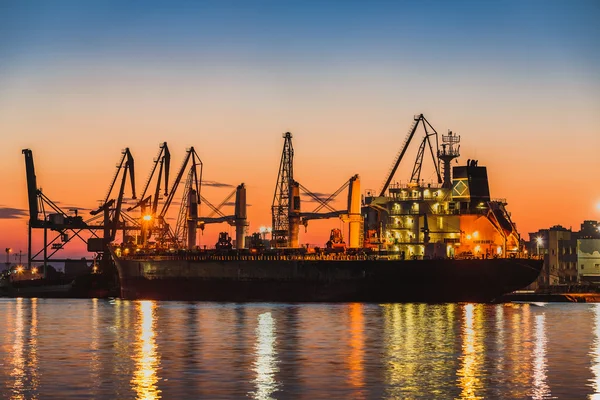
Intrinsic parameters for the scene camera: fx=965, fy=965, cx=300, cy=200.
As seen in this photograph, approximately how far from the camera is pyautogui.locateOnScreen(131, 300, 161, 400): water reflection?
3906cm

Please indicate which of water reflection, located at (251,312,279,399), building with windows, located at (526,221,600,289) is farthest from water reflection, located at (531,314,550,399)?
building with windows, located at (526,221,600,289)

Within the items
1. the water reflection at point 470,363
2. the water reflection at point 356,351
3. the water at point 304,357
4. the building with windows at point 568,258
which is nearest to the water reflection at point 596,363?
the water at point 304,357

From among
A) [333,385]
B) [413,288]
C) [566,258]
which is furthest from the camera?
[566,258]

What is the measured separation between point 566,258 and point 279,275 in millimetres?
88310

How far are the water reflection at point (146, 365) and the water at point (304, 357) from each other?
79 mm

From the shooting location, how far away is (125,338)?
65062 mm

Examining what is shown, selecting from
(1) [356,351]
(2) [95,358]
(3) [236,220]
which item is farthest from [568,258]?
(2) [95,358]

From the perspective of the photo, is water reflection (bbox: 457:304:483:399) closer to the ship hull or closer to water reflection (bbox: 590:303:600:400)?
water reflection (bbox: 590:303:600:400)

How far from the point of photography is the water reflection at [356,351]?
43266 mm

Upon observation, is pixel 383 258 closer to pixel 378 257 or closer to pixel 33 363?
pixel 378 257

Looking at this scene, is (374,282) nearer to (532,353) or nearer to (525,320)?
(525,320)

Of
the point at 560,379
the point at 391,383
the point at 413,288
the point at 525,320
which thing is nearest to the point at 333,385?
the point at 391,383

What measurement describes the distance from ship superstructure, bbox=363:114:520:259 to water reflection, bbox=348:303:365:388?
28134 millimetres

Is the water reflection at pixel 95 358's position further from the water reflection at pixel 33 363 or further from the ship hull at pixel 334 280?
the ship hull at pixel 334 280
